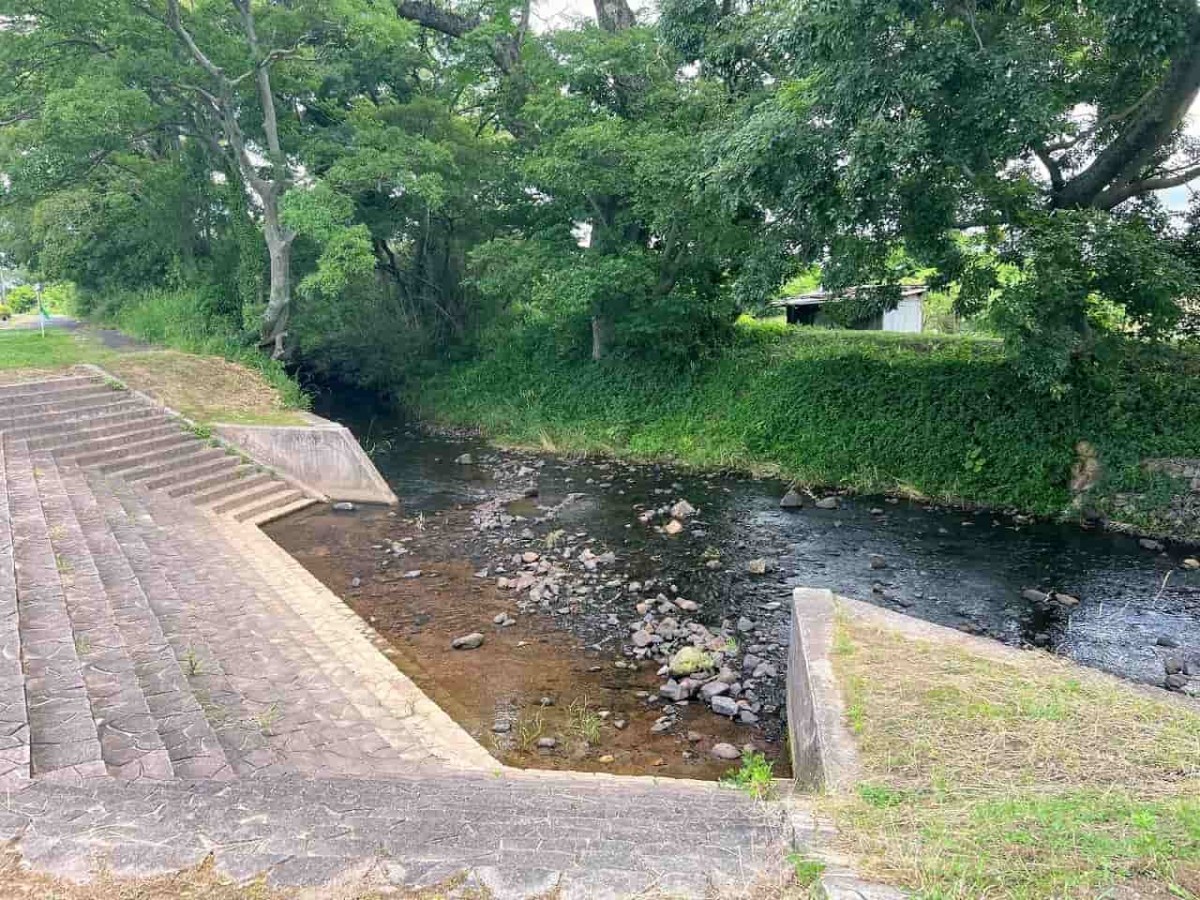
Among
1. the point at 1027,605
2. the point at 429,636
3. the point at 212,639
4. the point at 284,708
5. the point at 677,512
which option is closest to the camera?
the point at 284,708

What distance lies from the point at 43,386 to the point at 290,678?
10959 mm

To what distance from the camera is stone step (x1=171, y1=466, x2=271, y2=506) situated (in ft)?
41.0

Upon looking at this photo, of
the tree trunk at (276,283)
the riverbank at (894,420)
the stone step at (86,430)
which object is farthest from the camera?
the tree trunk at (276,283)

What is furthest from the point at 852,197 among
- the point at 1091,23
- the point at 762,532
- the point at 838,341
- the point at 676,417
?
the point at 676,417

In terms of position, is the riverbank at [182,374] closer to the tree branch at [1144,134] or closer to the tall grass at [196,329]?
the tall grass at [196,329]

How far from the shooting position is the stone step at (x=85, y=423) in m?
12.3

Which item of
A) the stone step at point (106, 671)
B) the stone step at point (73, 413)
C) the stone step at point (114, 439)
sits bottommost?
the stone step at point (106, 671)

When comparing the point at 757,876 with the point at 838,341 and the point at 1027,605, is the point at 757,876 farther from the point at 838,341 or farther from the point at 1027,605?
the point at 838,341

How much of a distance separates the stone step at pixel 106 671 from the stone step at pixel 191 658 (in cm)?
24

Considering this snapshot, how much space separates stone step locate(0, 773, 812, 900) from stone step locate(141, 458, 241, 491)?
9.99m

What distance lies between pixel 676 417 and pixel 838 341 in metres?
4.20

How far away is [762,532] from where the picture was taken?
12219 mm

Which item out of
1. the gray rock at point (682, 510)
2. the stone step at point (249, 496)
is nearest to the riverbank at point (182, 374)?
the stone step at point (249, 496)

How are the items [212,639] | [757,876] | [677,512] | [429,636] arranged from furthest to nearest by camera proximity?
[677,512] → [429,636] → [212,639] → [757,876]
